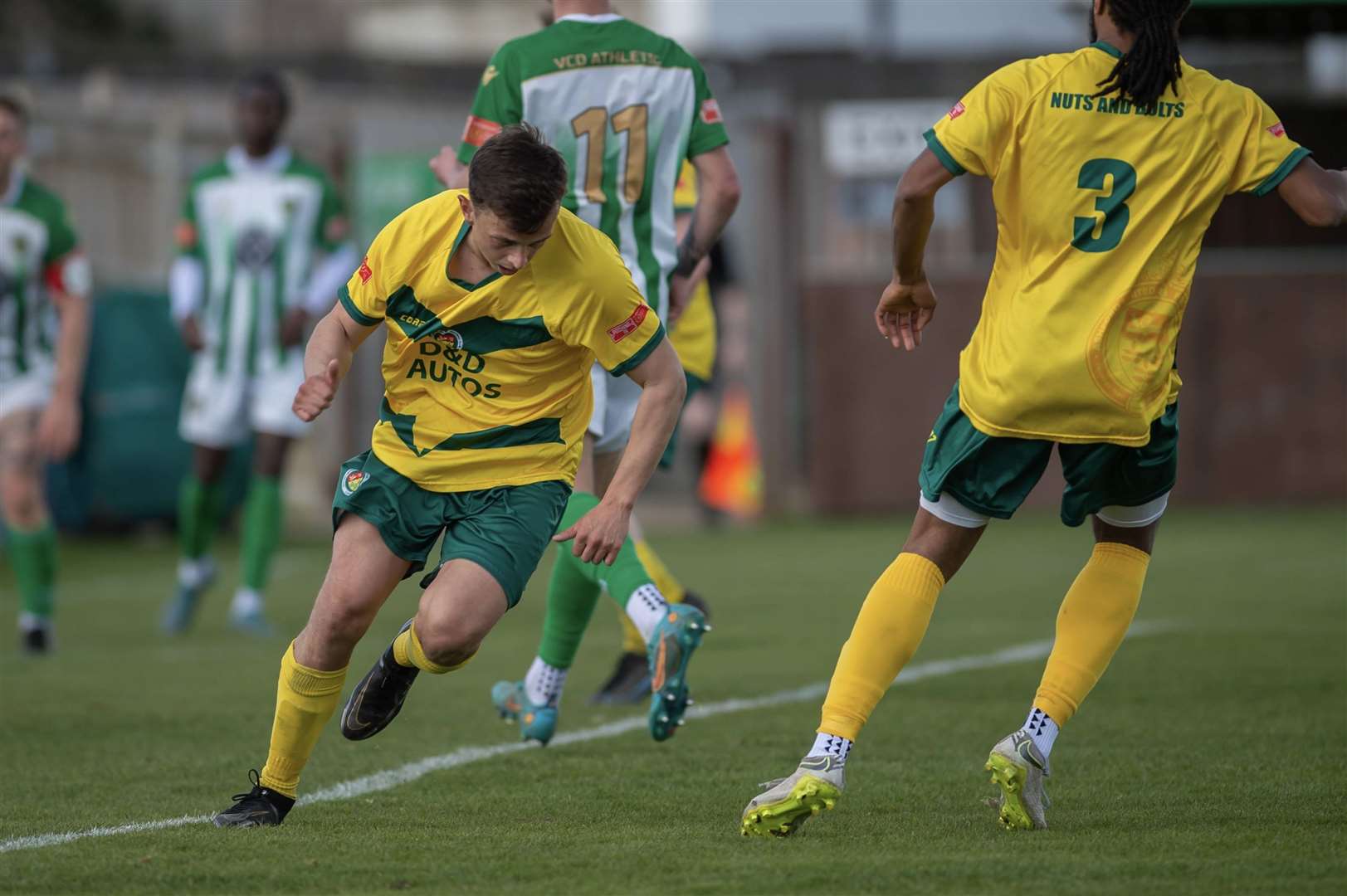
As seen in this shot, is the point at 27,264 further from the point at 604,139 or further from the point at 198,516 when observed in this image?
the point at 604,139

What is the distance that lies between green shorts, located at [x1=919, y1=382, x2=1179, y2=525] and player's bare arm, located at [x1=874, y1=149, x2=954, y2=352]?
0.81 feet

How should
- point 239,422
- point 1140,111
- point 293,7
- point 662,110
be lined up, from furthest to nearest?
point 293,7 → point 239,422 → point 662,110 → point 1140,111

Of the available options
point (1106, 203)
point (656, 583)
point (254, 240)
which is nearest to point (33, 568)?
point (254, 240)

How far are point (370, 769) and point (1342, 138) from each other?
48.7 ft

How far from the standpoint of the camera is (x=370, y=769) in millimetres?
5547

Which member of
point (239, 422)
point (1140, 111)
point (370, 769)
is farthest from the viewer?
point (239, 422)

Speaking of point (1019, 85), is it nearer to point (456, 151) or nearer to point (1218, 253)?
point (456, 151)

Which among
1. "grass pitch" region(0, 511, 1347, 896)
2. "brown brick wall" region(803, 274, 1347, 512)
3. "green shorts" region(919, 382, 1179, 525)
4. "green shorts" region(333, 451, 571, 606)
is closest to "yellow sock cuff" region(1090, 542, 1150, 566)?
"green shorts" region(919, 382, 1179, 525)

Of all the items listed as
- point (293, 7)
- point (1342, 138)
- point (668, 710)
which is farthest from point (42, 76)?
point (293, 7)

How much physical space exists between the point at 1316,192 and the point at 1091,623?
1117mm

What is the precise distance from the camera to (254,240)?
9.93 m

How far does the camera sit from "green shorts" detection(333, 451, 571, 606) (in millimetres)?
4770

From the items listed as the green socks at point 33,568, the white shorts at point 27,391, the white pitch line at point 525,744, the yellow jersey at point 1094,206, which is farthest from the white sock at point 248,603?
the yellow jersey at point 1094,206

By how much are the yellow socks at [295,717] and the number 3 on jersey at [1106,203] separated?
197 centimetres
